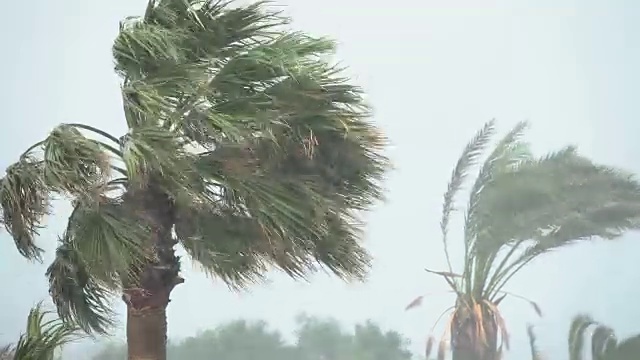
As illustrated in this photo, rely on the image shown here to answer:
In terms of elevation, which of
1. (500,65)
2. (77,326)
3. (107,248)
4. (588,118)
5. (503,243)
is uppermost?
(500,65)

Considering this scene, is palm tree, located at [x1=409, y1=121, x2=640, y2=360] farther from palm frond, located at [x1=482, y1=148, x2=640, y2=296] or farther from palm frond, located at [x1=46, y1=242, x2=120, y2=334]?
palm frond, located at [x1=46, y1=242, x2=120, y2=334]

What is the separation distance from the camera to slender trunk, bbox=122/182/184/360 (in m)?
3.09

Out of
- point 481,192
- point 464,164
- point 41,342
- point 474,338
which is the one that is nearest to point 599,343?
point 474,338

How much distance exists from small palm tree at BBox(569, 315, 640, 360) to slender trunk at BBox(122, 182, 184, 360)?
2.09 meters

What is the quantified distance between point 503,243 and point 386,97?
98cm

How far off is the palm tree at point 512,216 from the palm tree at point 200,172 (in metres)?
0.99

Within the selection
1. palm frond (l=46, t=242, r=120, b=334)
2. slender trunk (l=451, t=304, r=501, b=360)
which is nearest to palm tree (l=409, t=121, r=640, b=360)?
slender trunk (l=451, t=304, r=501, b=360)

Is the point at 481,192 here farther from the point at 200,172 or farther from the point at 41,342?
the point at 41,342

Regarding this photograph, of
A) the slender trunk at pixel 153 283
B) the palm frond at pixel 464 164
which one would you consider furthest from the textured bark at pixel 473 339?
the slender trunk at pixel 153 283

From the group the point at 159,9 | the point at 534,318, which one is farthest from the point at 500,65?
the point at 159,9

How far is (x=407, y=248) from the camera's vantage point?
4180 mm

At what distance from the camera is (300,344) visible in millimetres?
4168

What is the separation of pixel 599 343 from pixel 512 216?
768 millimetres

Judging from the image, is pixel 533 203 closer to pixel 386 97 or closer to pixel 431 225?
pixel 431 225
